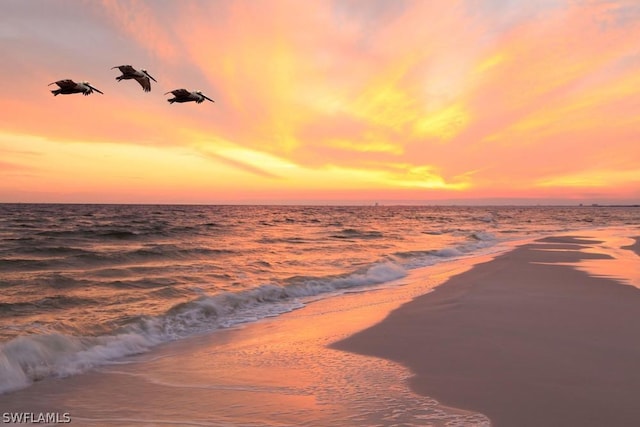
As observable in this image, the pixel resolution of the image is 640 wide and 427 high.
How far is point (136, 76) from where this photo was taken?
5.71 m

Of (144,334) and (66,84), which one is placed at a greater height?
(66,84)

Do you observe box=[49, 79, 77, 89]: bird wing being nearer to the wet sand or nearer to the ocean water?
the ocean water

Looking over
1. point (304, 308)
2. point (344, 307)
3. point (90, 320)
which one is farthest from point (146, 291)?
point (344, 307)

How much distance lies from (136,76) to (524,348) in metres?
6.61

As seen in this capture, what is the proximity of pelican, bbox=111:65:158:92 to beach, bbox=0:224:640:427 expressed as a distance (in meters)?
3.70

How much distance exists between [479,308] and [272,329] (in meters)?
4.52

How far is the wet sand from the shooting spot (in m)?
5.24

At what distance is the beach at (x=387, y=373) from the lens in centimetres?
516

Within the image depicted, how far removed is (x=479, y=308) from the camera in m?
10.7

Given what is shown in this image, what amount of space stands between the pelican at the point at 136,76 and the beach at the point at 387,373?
3.70 m

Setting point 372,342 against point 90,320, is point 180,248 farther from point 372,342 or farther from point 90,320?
point 372,342

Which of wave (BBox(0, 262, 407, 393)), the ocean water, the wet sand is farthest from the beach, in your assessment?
the ocean water

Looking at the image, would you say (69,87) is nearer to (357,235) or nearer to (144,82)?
(144,82)

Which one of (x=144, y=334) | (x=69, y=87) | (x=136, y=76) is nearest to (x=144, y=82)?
(x=136, y=76)
